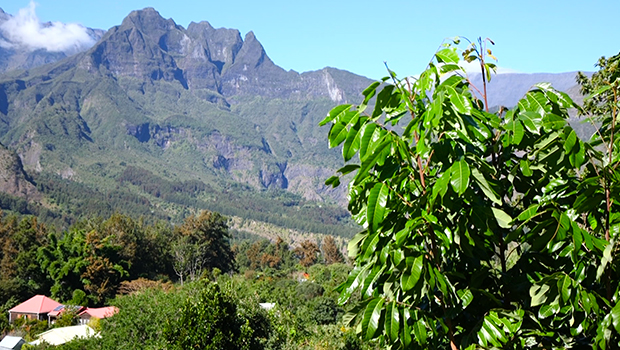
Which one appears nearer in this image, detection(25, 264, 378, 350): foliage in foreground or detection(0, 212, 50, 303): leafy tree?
detection(25, 264, 378, 350): foliage in foreground

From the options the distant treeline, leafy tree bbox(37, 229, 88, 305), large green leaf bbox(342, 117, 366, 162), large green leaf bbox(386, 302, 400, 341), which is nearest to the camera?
large green leaf bbox(386, 302, 400, 341)

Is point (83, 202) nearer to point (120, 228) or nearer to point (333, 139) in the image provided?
point (120, 228)

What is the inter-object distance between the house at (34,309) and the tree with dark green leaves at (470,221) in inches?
1309

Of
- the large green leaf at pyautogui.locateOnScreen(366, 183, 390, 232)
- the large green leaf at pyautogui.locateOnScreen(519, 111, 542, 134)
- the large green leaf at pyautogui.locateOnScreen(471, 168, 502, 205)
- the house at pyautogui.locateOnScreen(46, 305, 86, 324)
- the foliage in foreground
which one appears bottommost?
the house at pyautogui.locateOnScreen(46, 305, 86, 324)

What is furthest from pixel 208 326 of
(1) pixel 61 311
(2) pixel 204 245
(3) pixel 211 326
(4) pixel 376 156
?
(2) pixel 204 245

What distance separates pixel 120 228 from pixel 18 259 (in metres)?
9.11

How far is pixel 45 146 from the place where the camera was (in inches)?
7470

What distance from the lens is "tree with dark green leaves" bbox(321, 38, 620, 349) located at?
2127 millimetres

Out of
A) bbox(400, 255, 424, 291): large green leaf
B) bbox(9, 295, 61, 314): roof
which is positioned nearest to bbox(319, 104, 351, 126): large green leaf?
bbox(400, 255, 424, 291): large green leaf

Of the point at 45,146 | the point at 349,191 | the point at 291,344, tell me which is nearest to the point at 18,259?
the point at 291,344

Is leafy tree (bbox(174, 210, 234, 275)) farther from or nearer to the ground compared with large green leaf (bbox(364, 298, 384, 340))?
nearer to the ground

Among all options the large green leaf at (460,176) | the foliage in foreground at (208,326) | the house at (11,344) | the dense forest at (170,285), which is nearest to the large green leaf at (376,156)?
the large green leaf at (460,176)

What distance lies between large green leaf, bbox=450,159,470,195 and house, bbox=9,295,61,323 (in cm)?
3362

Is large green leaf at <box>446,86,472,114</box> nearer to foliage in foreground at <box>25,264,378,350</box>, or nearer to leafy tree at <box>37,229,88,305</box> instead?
foliage in foreground at <box>25,264,378,350</box>
